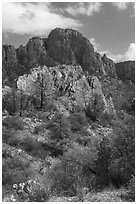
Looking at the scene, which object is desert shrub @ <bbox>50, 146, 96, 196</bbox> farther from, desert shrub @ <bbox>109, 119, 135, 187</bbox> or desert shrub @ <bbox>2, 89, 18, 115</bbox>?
desert shrub @ <bbox>2, 89, 18, 115</bbox>

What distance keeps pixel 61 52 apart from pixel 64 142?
82.7 m

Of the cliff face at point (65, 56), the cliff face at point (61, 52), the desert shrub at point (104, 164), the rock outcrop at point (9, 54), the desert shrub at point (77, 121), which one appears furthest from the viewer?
the cliff face at point (61, 52)

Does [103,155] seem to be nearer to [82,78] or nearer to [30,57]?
[82,78]

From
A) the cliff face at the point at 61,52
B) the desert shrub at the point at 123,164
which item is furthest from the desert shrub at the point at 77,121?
the cliff face at the point at 61,52

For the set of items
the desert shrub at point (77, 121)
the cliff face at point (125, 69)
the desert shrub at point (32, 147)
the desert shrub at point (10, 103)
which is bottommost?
the desert shrub at point (32, 147)

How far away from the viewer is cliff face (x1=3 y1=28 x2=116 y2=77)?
323 feet

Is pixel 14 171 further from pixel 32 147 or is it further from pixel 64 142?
pixel 64 142

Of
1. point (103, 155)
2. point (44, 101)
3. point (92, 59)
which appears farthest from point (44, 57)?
point (103, 155)

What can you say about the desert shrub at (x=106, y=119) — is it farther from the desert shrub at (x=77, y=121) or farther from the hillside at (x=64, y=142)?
the desert shrub at (x=77, y=121)

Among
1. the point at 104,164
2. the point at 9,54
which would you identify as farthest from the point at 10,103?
the point at 9,54

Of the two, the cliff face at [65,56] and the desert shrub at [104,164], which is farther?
the cliff face at [65,56]

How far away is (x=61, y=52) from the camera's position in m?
104

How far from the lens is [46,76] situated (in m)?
44.2

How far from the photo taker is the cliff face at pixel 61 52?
98438mm
